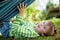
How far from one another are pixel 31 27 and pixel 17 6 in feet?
0.76

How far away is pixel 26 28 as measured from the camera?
6.30 feet

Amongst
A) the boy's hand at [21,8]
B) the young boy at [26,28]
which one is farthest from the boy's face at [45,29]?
the boy's hand at [21,8]

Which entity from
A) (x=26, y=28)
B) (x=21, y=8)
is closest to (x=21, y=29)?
(x=26, y=28)

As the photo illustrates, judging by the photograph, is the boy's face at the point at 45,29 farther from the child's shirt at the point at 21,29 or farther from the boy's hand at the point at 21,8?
the boy's hand at the point at 21,8

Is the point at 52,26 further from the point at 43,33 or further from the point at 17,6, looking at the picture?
the point at 17,6

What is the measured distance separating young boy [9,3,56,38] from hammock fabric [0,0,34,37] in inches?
1.7

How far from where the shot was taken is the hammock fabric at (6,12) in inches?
73.4

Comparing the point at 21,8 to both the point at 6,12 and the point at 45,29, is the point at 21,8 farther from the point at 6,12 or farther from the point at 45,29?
the point at 45,29

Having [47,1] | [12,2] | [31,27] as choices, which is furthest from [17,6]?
[47,1]

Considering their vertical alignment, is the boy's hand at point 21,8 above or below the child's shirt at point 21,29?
above

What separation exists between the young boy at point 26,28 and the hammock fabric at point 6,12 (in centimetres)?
4

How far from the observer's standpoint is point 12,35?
76.5 inches

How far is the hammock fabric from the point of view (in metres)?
1.86

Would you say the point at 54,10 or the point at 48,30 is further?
the point at 54,10
